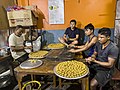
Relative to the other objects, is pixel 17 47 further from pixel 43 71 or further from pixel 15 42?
pixel 43 71

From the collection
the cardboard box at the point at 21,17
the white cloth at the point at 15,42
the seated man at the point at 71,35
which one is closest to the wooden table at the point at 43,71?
the white cloth at the point at 15,42

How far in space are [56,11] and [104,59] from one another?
230cm

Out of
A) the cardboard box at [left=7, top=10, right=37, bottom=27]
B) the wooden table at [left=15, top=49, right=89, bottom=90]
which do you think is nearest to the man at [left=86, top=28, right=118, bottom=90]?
the wooden table at [left=15, top=49, right=89, bottom=90]

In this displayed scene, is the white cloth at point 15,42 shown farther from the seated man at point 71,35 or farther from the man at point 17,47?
the seated man at point 71,35

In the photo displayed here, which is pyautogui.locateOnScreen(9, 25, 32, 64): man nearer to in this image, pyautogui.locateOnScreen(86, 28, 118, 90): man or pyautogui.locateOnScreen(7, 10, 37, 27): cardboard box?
pyautogui.locateOnScreen(7, 10, 37, 27): cardboard box

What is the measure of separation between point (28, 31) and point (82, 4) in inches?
66.2

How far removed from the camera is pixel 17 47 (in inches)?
130

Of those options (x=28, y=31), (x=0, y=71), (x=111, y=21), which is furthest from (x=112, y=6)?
(x=0, y=71)

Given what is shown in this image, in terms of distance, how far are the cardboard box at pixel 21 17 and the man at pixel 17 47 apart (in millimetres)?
376

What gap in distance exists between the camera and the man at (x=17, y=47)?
324cm

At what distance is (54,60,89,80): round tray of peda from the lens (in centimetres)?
180

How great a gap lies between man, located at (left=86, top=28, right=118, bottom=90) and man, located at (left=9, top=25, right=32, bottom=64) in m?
1.65

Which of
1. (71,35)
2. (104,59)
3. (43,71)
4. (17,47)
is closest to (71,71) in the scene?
(43,71)

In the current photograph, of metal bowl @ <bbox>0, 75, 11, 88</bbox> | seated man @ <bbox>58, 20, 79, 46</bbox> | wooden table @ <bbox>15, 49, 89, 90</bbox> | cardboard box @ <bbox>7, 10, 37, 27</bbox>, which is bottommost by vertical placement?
metal bowl @ <bbox>0, 75, 11, 88</bbox>
